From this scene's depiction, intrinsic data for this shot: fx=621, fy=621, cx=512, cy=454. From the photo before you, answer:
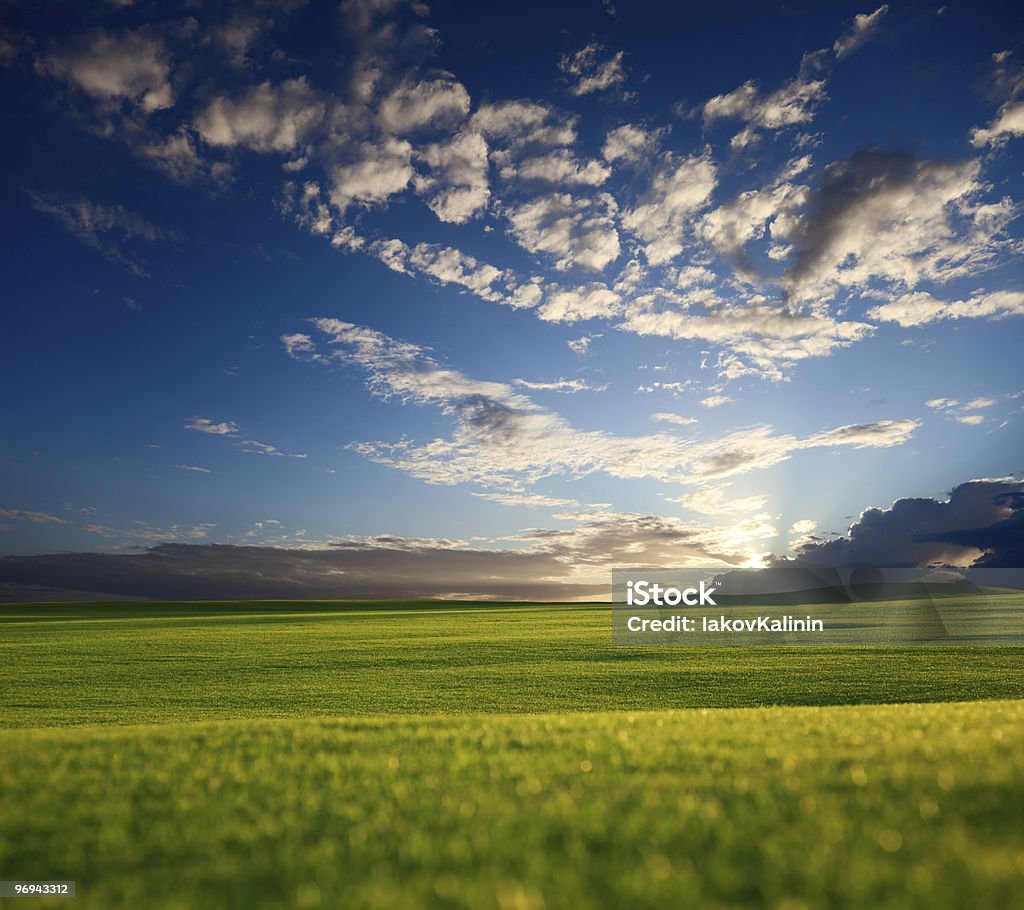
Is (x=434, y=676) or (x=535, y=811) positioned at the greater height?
(x=535, y=811)

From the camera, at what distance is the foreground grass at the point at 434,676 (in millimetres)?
18500

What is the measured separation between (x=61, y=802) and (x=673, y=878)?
19.4 feet

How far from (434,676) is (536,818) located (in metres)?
19.2

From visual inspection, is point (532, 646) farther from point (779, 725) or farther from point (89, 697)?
point (779, 725)

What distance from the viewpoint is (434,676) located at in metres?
23.3

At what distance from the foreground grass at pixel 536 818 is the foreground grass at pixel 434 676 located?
1073 centimetres

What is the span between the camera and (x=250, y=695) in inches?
804

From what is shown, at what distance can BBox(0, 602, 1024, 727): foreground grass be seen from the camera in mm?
18500

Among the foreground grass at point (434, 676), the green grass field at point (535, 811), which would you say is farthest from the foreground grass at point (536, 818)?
the foreground grass at point (434, 676)

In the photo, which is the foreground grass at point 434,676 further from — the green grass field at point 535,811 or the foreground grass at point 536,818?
the foreground grass at point 536,818

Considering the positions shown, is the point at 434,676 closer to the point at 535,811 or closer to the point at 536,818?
the point at 535,811

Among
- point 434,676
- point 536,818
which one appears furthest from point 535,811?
point 434,676

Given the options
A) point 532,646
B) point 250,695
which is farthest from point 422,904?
point 532,646

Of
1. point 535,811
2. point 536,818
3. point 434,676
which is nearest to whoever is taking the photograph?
point 536,818
